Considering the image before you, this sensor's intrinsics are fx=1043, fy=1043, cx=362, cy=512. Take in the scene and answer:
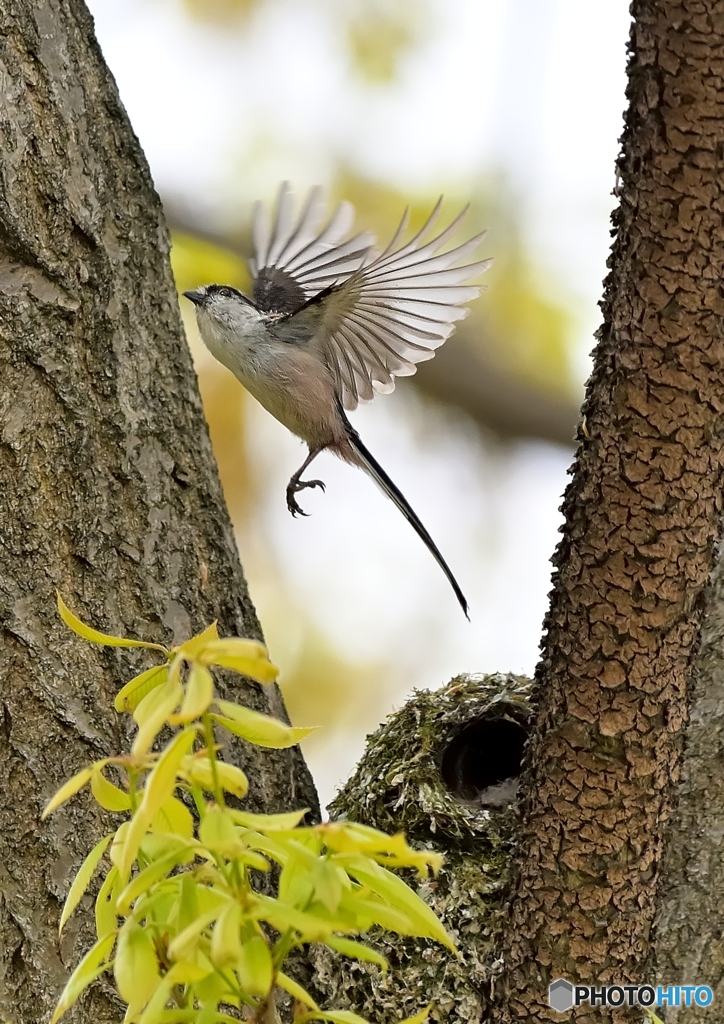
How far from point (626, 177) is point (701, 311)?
17cm

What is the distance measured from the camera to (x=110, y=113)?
153 centimetres

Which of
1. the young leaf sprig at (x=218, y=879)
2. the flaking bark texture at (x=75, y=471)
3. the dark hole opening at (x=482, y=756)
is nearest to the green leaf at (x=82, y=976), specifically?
the young leaf sprig at (x=218, y=879)

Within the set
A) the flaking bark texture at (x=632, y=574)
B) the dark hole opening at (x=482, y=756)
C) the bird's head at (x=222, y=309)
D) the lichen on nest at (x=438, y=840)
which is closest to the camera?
the flaking bark texture at (x=632, y=574)

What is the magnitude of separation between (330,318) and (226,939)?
71.2 inches

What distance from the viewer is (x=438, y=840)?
1662mm

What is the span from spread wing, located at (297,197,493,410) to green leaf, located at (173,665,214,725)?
53.3 inches

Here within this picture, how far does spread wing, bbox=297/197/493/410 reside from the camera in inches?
76.7

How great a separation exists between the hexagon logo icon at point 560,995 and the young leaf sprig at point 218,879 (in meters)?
0.59

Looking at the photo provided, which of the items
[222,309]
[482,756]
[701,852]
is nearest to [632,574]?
[701,852]

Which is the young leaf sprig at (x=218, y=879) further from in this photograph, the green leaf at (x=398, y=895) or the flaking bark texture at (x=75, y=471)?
the flaking bark texture at (x=75, y=471)

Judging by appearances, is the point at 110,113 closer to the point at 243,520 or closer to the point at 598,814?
the point at 598,814

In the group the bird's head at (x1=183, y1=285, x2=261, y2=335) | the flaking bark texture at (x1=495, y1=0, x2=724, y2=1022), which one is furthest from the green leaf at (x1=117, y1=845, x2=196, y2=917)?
the bird's head at (x1=183, y1=285, x2=261, y2=335)

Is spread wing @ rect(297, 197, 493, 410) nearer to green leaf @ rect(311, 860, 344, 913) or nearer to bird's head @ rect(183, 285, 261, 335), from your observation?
bird's head @ rect(183, 285, 261, 335)

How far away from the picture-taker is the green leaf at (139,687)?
27.8 inches
